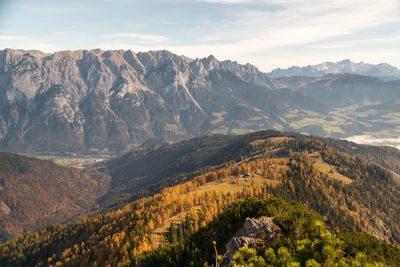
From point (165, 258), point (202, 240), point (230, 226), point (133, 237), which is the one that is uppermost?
point (230, 226)

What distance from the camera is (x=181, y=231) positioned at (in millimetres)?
147000

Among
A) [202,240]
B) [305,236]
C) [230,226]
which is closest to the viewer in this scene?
[305,236]

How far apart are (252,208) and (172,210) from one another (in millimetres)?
129418

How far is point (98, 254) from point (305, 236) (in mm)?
181495

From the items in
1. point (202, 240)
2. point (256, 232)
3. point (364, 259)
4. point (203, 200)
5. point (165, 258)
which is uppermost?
point (364, 259)

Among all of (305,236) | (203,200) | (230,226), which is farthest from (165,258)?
(203,200)

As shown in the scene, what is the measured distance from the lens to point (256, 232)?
54.1 m

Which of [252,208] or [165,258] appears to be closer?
[252,208]

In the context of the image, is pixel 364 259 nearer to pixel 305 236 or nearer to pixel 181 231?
pixel 305 236

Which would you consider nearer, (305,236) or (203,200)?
(305,236)

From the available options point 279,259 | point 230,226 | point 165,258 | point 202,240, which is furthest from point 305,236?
point 165,258

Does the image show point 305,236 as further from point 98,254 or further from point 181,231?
point 98,254

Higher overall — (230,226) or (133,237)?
(230,226)

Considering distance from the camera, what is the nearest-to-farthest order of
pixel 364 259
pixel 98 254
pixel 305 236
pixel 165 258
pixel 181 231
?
pixel 364 259
pixel 305 236
pixel 165 258
pixel 181 231
pixel 98 254
